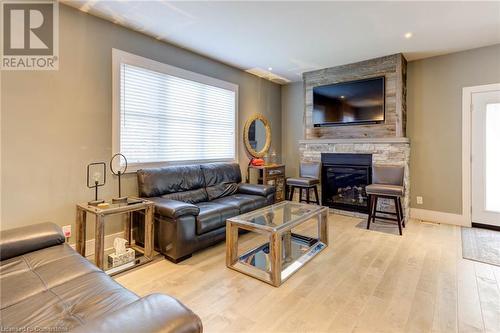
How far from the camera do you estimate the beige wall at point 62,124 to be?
230cm

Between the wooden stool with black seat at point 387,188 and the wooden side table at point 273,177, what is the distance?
1.69 metres

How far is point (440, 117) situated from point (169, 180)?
4.16 m

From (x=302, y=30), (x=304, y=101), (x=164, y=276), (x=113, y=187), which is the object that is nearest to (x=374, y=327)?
(x=164, y=276)

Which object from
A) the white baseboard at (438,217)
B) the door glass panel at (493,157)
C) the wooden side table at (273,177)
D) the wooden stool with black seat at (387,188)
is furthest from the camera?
the wooden side table at (273,177)

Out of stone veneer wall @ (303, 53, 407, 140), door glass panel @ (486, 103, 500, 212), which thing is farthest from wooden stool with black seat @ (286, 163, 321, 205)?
door glass panel @ (486, 103, 500, 212)

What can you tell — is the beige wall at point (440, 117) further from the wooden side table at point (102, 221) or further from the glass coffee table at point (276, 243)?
the wooden side table at point (102, 221)

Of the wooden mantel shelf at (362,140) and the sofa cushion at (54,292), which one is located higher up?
the wooden mantel shelf at (362,140)

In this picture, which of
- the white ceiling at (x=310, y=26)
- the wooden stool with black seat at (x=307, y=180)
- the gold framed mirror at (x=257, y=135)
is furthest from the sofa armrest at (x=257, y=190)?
the white ceiling at (x=310, y=26)

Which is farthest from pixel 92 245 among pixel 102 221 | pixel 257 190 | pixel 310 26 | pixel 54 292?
pixel 310 26

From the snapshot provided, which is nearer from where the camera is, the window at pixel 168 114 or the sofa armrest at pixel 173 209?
the sofa armrest at pixel 173 209

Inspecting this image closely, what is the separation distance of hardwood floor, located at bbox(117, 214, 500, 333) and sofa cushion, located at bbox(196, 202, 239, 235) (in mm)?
300

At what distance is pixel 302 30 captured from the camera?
3107mm

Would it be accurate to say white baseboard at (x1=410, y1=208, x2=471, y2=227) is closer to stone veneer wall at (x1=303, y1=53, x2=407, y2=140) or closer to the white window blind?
stone veneer wall at (x1=303, y1=53, x2=407, y2=140)

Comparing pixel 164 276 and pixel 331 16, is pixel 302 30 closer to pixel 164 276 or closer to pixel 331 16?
pixel 331 16
